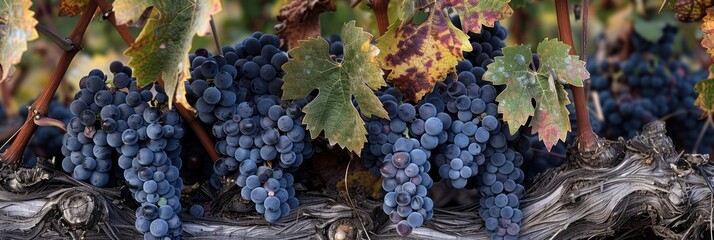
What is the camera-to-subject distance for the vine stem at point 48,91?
1.12m

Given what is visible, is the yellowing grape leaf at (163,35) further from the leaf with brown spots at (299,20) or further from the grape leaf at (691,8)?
the grape leaf at (691,8)

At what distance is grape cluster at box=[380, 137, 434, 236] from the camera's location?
3.52 feet

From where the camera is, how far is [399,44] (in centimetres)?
112

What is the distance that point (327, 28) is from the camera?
2.45 metres

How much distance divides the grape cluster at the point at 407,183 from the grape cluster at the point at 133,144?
320 millimetres

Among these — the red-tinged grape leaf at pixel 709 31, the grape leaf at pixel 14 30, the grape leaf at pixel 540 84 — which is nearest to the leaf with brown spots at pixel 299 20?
the grape leaf at pixel 540 84

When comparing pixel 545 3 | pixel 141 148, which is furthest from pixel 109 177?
pixel 545 3

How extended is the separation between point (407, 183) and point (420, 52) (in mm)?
201

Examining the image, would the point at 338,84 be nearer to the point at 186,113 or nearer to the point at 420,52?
the point at 420,52

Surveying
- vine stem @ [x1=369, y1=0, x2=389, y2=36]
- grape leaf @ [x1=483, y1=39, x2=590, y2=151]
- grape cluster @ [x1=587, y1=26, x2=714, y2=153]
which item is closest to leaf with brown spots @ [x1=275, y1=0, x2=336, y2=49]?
vine stem @ [x1=369, y1=0, x2=389, y2=36]

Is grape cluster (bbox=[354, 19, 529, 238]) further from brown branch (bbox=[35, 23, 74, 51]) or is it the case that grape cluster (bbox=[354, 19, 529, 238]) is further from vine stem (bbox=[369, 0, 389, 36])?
brown branch (bbox=[35, 23, 74, 51])

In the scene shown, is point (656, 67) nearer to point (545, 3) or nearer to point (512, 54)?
point (512, 54)

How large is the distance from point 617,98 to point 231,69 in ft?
4.03

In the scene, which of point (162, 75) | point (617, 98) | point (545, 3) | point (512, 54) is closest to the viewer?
point (162, 75)
